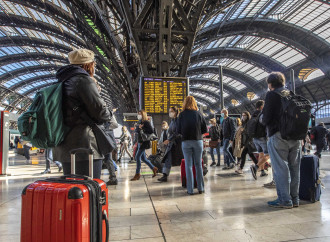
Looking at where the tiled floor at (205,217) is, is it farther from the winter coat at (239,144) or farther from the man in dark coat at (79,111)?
the winter coat at (239,144)

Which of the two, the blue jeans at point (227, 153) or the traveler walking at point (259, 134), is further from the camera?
the blue jeans at point (227, 153)

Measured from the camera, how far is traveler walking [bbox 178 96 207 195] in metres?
4.26

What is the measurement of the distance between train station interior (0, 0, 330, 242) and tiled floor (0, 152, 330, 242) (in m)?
0.01

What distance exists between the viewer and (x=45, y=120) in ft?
5.86

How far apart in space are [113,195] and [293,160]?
2.97 metres

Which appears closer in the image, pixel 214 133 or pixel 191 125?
pixel 191 125

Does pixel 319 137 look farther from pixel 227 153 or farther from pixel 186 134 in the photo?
pixel 186 134

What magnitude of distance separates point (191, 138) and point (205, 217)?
5.05 ft

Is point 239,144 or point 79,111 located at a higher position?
point 79,111

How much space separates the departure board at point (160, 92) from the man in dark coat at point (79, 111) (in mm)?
7750

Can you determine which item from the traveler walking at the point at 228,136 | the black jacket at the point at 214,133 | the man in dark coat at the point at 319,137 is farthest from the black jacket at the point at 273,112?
the man in dark coat at the point at 319,137

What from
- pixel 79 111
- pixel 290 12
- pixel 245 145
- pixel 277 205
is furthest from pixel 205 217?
pixel 290 12

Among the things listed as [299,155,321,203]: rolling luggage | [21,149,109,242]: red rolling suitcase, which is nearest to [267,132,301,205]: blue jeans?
[299,155,321,203]: rolling luggage

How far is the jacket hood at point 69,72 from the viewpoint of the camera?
75.8 inches
